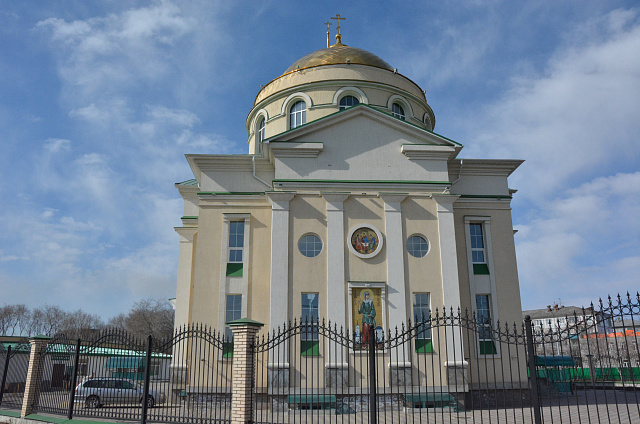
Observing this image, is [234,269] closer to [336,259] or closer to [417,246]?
[336,259]

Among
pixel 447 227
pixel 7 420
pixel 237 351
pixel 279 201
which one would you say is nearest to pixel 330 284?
pixel 279 201

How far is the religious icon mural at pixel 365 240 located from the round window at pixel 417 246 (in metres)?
1.13

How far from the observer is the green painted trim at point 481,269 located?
58.7 feet

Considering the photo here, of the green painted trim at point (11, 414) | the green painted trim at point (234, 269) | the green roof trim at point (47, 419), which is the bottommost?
the green roof trim at point (47, 419)

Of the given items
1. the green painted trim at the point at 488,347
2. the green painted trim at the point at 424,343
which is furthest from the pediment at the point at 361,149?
the green painted trim at the point at 488,347

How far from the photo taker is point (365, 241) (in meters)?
16.8

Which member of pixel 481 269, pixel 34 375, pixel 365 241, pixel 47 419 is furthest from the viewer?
pixel 481 269

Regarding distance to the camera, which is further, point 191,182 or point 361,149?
point 191,182

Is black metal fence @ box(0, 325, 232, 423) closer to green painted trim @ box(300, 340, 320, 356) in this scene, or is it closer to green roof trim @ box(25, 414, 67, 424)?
green roof trim @ box(25, 414, 67, 424)

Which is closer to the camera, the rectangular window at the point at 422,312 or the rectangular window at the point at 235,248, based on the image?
the rectangular window at the point at 422,312

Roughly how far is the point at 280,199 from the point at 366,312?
4.60m

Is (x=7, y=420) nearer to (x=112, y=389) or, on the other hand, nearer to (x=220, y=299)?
(x=112, y=389)

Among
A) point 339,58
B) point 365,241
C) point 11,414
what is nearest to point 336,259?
point 365,241

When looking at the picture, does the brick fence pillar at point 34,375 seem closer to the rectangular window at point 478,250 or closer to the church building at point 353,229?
the church building at point 353,229
